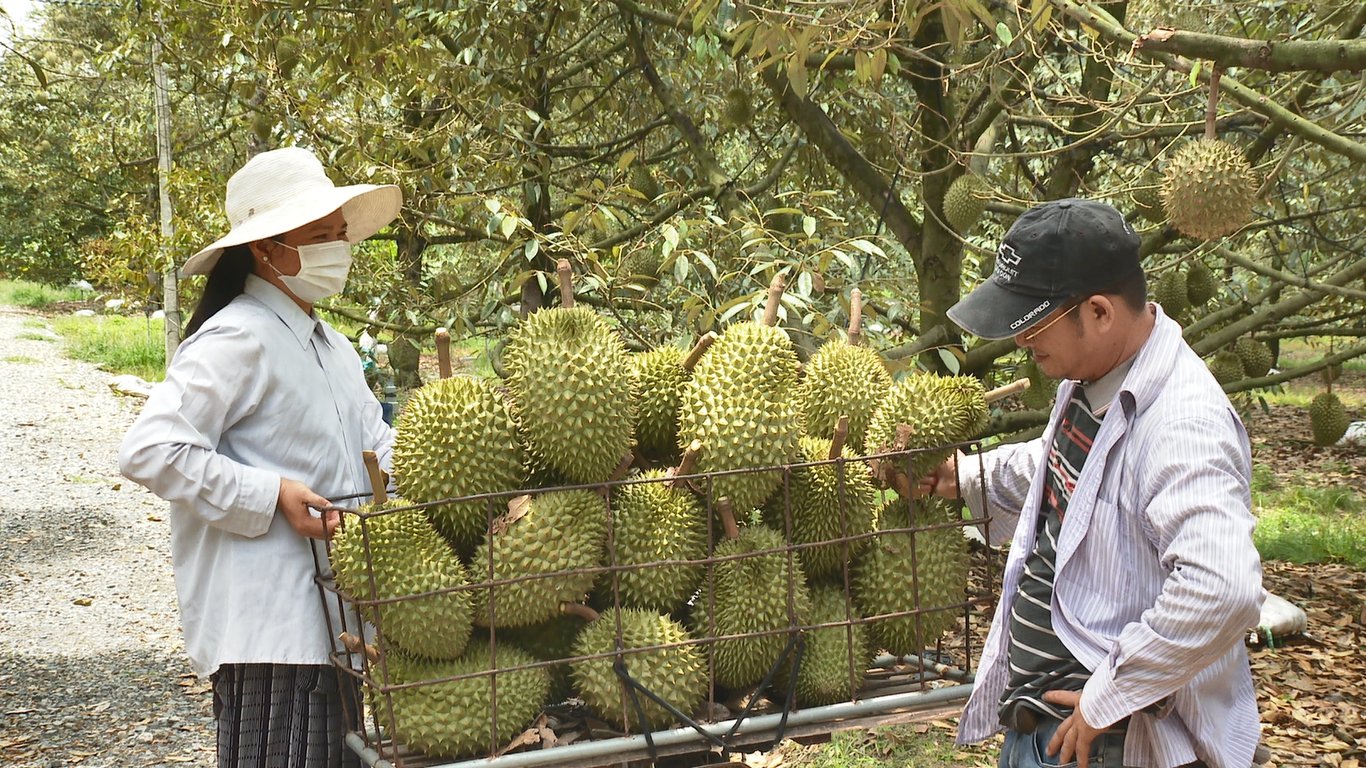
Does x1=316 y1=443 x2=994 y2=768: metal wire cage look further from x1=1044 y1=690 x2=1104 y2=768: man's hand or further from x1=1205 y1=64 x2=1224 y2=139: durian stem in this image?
x1=1205 y1=64 x2=1224 y2=139: durian stem

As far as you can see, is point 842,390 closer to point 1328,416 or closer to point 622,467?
point 622,467

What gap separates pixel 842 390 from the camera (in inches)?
84.0

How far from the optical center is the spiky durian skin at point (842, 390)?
2113mm

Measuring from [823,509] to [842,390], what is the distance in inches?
Answer: 10.0

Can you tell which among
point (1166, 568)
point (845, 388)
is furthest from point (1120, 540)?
point (845, 388)

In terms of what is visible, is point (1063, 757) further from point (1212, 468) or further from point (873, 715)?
point (1212, 468)

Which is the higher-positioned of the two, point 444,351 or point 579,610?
point 444,351

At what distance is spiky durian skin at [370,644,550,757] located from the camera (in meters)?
1.68

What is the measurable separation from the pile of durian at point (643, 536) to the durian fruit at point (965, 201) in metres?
2.36

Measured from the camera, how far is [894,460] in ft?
6.41

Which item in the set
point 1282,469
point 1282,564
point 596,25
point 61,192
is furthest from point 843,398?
point 61,192

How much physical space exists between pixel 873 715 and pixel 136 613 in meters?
5.58

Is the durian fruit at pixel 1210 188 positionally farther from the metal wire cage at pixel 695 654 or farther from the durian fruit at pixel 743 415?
the durian fruit at pixel 743 415

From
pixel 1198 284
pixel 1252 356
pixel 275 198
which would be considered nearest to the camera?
pixel 275 198
